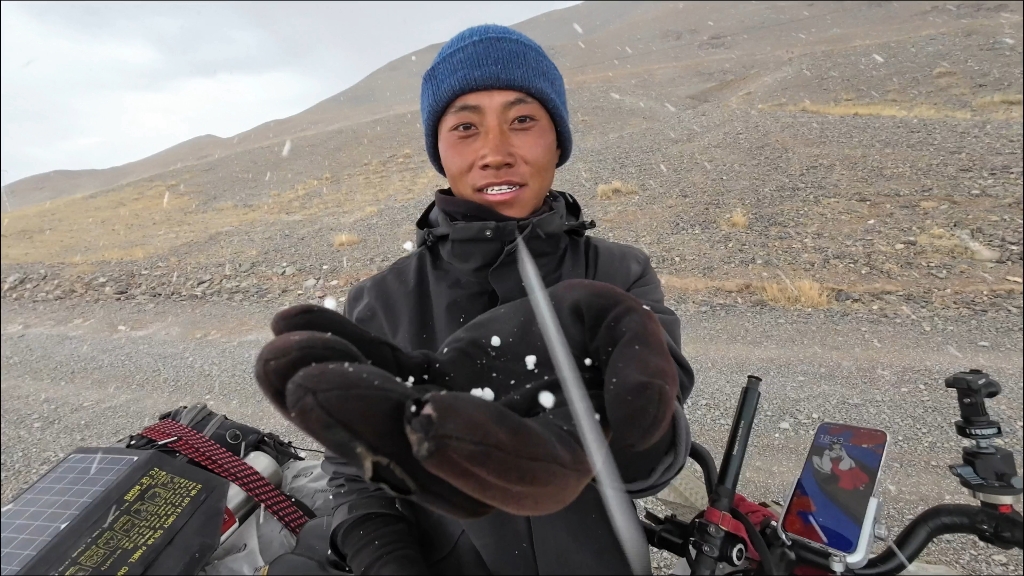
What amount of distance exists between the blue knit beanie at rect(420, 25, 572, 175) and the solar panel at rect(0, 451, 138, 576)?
4.67ft

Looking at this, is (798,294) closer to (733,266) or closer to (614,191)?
(733,266)

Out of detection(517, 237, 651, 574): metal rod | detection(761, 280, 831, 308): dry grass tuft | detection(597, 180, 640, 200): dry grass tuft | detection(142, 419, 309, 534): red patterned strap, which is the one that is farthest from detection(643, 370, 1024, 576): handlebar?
detection(597, 180, 640, 200): dry grass tuft

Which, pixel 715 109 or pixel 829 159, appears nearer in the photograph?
pixel 829 159

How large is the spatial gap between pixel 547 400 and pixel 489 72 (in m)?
1.13

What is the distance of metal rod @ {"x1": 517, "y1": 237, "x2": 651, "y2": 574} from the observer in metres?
0.94

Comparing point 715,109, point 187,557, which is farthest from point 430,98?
point 715,109

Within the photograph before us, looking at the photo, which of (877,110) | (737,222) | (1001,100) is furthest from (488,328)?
(1001,100)

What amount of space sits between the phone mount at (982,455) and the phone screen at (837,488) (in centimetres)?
19

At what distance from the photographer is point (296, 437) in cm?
357

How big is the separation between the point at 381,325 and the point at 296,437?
2.42m

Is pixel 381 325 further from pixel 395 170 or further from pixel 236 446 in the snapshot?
pixel 395 170

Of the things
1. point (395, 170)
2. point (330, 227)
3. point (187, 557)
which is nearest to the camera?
point (187, 557)

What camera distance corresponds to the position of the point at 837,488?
1313 millimetres

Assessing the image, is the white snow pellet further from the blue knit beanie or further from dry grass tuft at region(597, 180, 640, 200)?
dry grass tuft at region(597, 180, 640, 200)
